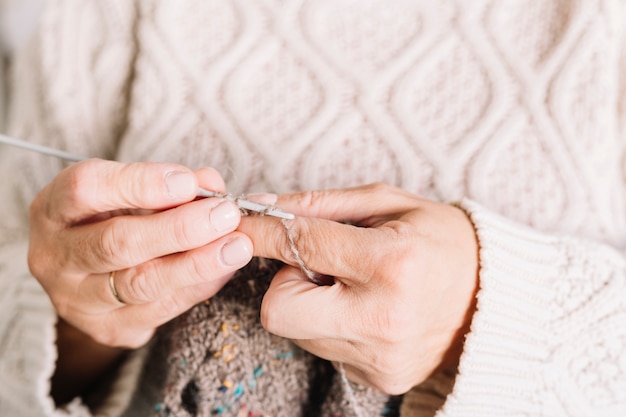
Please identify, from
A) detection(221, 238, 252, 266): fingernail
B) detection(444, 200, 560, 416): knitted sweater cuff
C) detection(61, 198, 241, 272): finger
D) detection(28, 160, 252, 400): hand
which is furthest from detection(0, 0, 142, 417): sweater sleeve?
detection(444, 200, 560, 416): knitted sweater cuff

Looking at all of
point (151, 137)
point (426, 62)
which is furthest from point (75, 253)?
point (426, 62)

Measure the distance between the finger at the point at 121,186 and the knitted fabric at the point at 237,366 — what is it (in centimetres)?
16

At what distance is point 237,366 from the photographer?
26.2 inches

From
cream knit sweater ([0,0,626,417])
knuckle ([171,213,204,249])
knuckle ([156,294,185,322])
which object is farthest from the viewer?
cream knit sweater ([0,0,626,417])

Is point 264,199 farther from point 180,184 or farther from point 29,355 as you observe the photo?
point 29,355

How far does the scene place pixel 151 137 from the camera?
0.80 m

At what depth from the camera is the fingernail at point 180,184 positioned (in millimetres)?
541

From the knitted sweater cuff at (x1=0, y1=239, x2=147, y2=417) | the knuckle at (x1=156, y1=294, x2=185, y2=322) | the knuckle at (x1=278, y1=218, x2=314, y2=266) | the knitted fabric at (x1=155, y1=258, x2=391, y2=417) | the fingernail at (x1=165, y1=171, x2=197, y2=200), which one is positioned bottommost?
the knitted sweater cuff at (x1=0, y1=239, x2=147, y2=417)

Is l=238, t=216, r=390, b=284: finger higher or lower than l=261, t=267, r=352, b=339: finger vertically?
higher

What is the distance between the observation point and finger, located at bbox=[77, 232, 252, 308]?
559 mm

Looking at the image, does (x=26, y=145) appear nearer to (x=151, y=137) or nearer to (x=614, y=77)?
(x=151, y=137)

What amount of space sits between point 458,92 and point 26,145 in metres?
0.57

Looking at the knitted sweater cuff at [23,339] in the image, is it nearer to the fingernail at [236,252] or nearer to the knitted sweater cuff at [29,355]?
the knitted sweater cuff at [29,355]

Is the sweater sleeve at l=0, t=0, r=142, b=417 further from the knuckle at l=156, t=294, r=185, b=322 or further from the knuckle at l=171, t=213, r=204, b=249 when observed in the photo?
the knuckle at l=171, t=213, r=204, b=249
